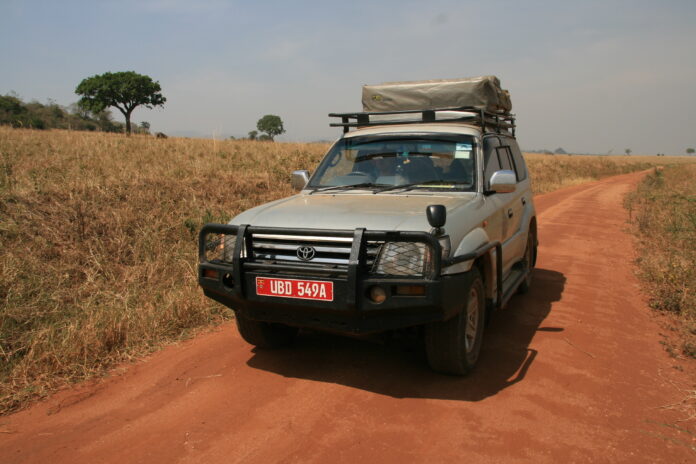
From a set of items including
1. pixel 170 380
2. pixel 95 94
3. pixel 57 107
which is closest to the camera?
pixel 170 380

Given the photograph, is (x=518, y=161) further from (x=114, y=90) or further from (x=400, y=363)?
(x=114, y=90)

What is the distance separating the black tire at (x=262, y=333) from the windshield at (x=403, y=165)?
4.51ft

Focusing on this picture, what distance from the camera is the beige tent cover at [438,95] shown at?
586cm

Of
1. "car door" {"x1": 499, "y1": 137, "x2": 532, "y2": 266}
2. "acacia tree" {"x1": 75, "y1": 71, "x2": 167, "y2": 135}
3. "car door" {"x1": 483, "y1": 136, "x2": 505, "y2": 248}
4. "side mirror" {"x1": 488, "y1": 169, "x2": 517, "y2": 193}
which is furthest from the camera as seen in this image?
"acacia tree" {"x1": 75, "y1": 71, "x2": 167, "y2": 135}

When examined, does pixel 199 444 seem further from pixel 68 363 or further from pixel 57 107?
pixel 57 107

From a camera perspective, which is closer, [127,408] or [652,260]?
[127,408]

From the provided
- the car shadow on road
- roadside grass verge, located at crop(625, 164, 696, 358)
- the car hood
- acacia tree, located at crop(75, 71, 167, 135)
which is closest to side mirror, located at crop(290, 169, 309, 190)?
the car hood

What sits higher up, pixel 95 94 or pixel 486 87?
pixel 95 94

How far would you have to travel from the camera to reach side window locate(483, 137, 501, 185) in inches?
186

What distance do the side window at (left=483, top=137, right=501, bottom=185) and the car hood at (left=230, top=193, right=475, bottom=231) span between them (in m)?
0.45

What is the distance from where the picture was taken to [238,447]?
2939 millimetres

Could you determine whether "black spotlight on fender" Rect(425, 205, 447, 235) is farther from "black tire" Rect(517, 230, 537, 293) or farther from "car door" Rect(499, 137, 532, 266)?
"black tire" Rect(517, 230, 537, 293)

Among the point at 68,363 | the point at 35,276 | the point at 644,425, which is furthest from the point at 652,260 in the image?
the point at 35,276

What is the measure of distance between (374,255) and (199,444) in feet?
4.98
